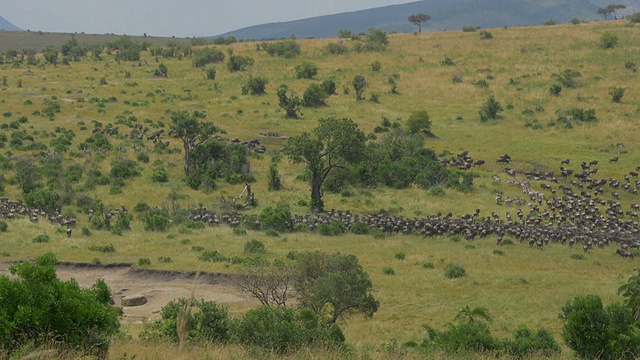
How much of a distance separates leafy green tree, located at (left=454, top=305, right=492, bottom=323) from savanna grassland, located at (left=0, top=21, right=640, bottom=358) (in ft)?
1.58

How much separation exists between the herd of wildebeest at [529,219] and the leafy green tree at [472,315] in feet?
36.1

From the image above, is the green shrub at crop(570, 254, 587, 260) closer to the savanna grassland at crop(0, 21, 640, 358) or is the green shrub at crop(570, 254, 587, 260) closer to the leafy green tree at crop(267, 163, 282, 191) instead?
the savanna grassland at crop(0, 21, 640, 358)

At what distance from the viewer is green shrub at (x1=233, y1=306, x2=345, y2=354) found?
12.4 metres

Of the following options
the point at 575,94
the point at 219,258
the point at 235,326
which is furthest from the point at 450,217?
the point at 575,94

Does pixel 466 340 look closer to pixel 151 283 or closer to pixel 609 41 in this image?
pixel 151 283

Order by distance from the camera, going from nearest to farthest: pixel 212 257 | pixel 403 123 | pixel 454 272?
1. pixel 454 272
2. pixel 212 257
3. pixel 403 123

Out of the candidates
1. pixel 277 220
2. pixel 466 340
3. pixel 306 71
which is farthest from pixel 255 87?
pixel 466 340

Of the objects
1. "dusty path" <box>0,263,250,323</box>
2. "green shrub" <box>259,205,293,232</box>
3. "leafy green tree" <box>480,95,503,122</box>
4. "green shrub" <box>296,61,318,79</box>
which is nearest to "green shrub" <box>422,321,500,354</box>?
"dusty path" <box>0,263,250,323</box>

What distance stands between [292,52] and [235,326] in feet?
276

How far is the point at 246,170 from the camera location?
4609cm

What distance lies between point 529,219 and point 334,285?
19.9 metres

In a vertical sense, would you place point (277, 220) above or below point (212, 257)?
above

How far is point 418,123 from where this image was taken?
59938 mm

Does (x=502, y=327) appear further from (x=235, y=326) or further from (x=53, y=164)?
(x=53, y=164)
